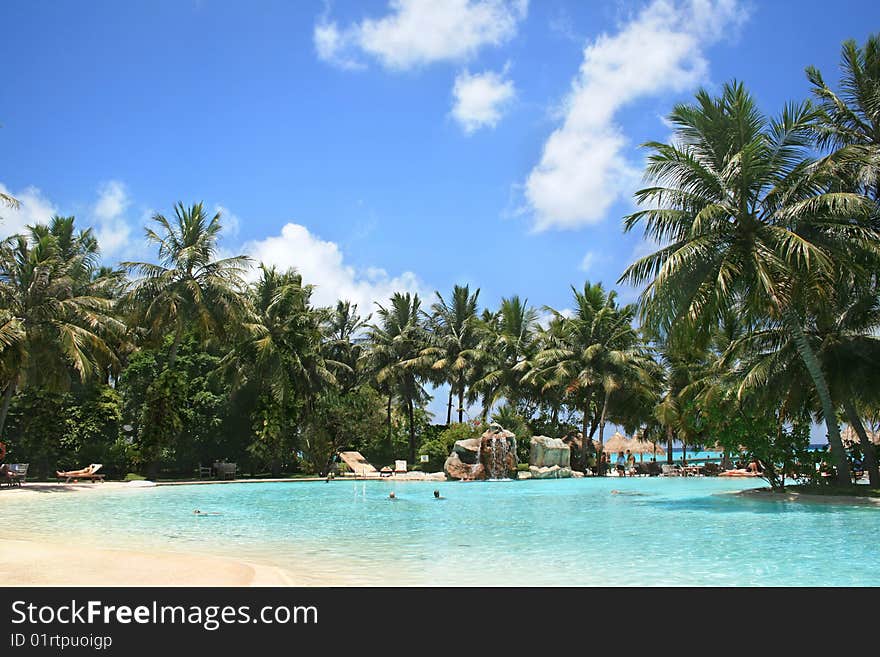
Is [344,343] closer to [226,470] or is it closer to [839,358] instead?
[226,470]

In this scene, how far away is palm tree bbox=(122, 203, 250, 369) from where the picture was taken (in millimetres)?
22484

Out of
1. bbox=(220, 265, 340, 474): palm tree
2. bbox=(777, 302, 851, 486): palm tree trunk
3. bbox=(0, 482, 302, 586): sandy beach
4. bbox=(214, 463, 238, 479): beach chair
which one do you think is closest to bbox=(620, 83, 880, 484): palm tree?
bbox=(777, 302, 851, 486): palm tree trunk

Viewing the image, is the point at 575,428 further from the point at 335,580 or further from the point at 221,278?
the point at 335,580

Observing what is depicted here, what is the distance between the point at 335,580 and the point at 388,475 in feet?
66.1

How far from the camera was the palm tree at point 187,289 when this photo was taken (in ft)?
73.8

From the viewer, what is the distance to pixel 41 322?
58.7ft

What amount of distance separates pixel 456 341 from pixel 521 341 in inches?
131

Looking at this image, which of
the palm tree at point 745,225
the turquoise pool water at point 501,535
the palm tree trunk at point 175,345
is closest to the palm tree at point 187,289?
the palm tree trunk at point 175,345

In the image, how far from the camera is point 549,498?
16.4 m

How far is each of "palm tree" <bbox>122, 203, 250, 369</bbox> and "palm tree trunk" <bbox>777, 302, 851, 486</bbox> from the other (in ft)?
58.4

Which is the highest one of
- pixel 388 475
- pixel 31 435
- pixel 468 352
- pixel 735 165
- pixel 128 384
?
pixel 735 165

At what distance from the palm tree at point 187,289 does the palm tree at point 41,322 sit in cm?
267

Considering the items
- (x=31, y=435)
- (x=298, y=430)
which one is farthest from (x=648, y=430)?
(x=31, y=435)

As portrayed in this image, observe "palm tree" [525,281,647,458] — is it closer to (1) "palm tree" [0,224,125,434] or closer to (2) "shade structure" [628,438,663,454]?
(2) "shade structure" [628,438,663,454]
